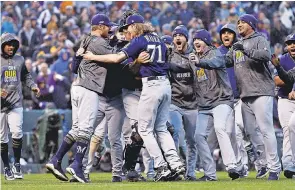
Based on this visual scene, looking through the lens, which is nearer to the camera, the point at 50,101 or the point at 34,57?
the point at 50,101

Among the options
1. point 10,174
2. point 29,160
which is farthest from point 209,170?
point 29,160

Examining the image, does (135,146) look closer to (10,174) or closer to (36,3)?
(10,174)

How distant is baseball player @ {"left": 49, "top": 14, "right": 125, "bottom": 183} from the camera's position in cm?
1433

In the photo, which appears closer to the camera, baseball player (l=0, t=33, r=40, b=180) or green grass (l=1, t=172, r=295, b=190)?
green grass (l=1, t=172, r=295, b=190)

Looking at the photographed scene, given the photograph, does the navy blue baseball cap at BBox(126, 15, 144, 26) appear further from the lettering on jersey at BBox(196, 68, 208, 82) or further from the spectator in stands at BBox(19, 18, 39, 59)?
the spectator in stands at BBox(19, 18, 39, 59)

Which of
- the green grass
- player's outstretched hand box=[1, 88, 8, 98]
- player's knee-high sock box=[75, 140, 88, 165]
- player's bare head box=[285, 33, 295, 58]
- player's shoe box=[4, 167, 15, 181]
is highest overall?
player's bare head box=[285, 33, 295, 58]

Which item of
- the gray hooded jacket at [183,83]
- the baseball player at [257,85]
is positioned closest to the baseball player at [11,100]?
the gray hooded jacket at [183,83]

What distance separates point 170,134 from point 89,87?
1475 millimetres

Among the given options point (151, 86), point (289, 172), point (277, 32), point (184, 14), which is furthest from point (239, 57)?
point (184, 14)

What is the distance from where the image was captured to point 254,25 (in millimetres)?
14930

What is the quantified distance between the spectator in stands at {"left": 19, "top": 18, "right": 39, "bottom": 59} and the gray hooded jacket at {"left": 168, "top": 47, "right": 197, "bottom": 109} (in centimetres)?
1154

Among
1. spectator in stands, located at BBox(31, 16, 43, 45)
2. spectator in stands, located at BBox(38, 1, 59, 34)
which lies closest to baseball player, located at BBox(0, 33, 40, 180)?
spectator in stands, located at BBox(31, 16, 43, 45)

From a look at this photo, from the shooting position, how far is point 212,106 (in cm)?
1508

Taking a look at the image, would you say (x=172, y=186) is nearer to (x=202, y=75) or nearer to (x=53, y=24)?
(x=202, y=75)
